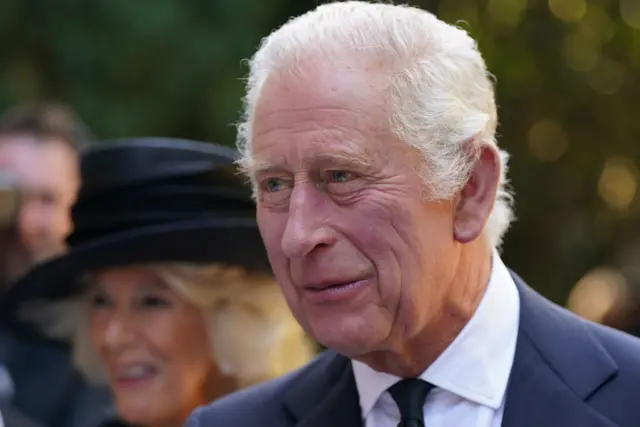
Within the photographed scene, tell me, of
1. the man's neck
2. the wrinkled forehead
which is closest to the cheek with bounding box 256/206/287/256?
the wrinkled forehead

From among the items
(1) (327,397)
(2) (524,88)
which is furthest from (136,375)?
(2) (524,88)

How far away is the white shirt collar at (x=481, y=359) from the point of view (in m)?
2.80

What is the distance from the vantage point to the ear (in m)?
2.78

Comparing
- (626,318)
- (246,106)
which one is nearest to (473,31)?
(626,318)

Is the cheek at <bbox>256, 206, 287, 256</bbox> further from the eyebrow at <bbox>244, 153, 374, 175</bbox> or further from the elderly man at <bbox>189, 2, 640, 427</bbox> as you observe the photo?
the eyebrow at <bbox>244, 153, 374, 175</bbox>

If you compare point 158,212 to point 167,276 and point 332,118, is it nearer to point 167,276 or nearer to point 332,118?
Result: point 167,276

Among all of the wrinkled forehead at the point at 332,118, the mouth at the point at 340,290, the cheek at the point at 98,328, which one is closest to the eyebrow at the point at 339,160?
the wrinkled forehead at the point at 332,118

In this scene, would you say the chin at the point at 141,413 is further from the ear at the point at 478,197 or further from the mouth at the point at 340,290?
the ear at the point at 478,197

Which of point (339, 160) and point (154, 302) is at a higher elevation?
point (339, 160)

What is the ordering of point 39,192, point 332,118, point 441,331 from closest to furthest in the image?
point 332,118 < point 441,331 < point 39,192

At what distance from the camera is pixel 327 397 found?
3.00m

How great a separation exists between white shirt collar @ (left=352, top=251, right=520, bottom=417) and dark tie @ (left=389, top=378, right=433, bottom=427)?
18 millimetres

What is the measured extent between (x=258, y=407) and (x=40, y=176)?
8.99ft

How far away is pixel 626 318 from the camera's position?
446cm
